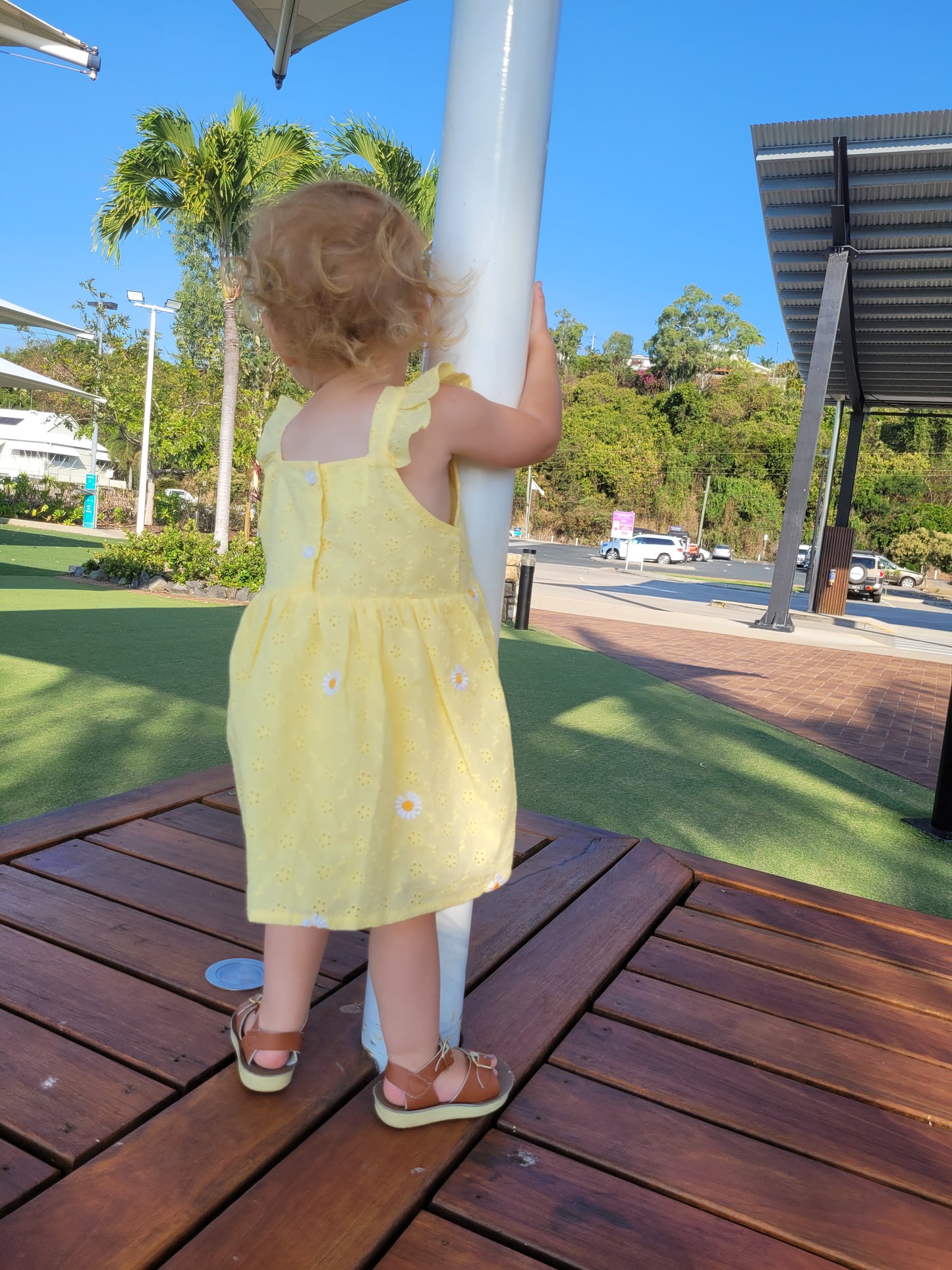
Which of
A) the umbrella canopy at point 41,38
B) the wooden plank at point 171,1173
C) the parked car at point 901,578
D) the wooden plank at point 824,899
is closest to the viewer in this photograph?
the wooden plank at point 171,1173

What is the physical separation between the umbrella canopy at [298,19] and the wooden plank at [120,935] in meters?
2.79

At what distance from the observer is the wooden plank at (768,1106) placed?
→ 1.23 metres

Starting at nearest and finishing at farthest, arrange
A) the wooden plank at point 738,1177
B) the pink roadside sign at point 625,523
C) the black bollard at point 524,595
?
the wooden plank at point 738,1177 < the black bollard at point 524,595 < the pink roadside sign at point 625,523

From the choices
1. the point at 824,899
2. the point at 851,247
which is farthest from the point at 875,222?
the point at 824,899

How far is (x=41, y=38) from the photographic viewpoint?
511cm

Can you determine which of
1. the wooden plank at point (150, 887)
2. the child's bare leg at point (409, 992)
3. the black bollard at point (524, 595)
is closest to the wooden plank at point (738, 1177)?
the child's bare leg at point (409, 992)

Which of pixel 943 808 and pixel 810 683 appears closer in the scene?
pixel 943 808

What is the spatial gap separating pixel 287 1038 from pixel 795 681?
692cm

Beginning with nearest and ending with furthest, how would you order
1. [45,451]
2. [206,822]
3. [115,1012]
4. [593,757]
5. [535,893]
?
[115,1012] → [535,893] → [206,822] → [593,757] → [45,451]

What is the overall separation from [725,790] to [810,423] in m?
8.76

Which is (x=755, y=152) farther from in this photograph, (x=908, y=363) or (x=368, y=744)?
(x=368, y=744)

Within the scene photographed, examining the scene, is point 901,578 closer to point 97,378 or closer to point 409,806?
point 97,378

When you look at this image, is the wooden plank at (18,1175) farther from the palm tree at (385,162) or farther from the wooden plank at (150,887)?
the palm tree at (385,162)

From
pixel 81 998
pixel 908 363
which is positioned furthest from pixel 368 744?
pixel 908 363
